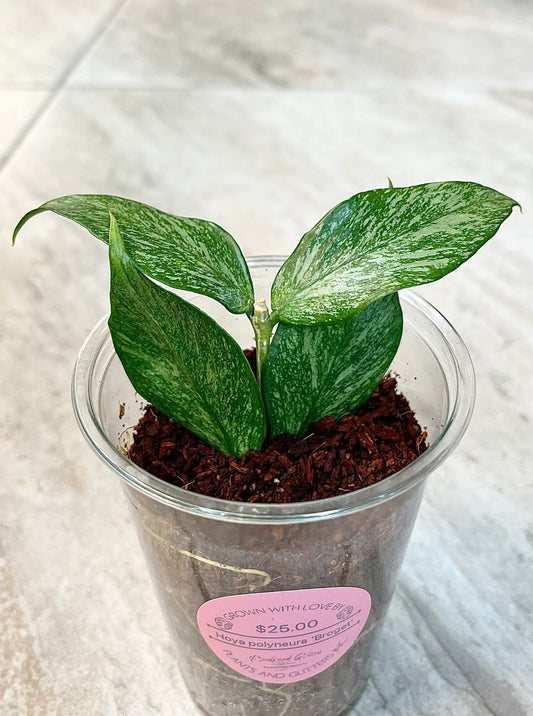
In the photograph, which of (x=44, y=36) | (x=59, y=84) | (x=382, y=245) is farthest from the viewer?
(x=44, y=36)

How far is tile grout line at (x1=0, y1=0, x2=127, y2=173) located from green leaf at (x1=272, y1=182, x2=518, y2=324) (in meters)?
0.66

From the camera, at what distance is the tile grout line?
0.95 meters

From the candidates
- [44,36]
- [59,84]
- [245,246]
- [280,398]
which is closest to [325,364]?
[280,398]

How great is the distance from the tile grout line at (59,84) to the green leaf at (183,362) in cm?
64

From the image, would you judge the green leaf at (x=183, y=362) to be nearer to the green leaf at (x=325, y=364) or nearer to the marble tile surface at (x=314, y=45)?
the green leaf at (x=325, y=364)

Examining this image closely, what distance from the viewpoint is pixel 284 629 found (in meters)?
0.40

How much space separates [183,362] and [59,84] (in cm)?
82

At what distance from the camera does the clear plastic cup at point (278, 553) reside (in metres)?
0.36

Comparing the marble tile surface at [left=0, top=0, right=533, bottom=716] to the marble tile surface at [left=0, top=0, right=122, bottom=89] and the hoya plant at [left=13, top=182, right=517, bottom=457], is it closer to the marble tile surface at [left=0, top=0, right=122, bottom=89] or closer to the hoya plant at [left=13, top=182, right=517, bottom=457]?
the marble tile surface at [left=0, top=0, right=122, bottom=89]

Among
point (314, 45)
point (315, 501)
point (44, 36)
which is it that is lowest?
point (44, 36)

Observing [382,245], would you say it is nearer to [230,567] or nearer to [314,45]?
[230,567]

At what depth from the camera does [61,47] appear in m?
1.14

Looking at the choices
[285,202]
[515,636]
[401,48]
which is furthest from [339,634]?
[401,48]

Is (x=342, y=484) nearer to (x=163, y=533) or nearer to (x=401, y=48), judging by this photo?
(x=163, y=533)
